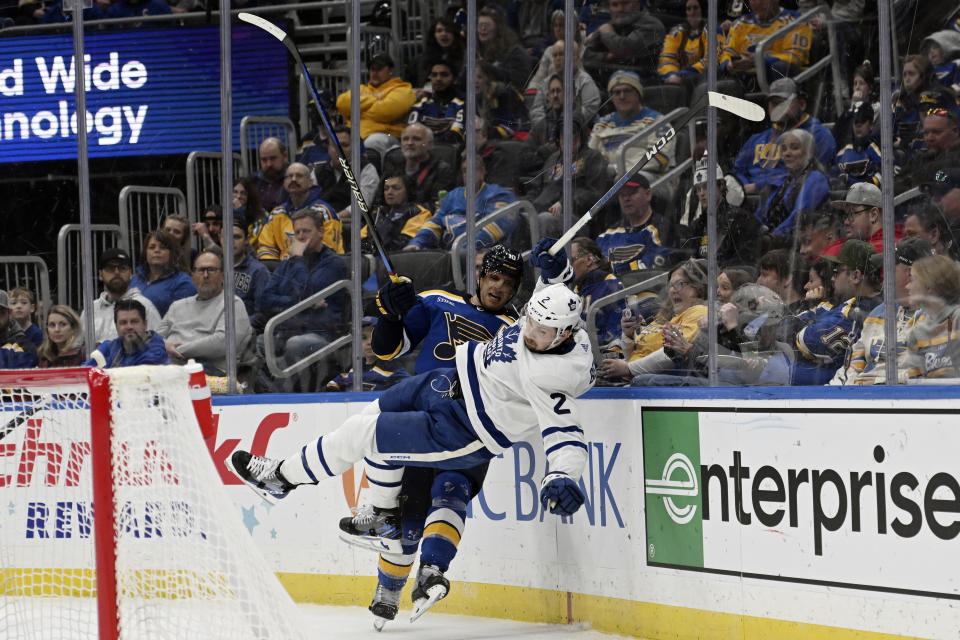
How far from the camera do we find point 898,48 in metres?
3.88

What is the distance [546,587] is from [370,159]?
6.26ft

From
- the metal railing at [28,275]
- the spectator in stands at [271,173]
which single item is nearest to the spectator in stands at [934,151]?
the spectator in stands at [271,173]

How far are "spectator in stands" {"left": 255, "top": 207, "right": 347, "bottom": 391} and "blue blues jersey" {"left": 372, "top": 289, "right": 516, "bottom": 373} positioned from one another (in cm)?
70

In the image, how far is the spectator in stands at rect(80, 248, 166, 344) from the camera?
530 cm

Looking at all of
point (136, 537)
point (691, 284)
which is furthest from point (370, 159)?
point (136, 537)

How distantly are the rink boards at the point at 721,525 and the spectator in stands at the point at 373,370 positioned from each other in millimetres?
116

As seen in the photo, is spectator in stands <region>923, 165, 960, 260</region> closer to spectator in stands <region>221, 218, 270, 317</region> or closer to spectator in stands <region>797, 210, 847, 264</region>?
spectator in stands <region>797, 210, 847, 264</region>

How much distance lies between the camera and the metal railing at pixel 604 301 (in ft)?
13.4

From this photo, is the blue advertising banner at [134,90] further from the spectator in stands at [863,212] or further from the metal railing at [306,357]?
the spectator in stands at [863,212]

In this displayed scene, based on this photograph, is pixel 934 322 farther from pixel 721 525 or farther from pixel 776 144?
pixel 776 144

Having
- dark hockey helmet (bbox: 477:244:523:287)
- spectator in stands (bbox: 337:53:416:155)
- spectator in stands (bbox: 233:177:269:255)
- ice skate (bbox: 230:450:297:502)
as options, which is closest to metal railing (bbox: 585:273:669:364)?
dark hockey helmet (bbox: 477:244:523:287)

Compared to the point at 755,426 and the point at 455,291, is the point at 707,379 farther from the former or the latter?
the point at 455,291

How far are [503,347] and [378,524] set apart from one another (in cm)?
78

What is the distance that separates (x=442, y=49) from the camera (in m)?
5.60
